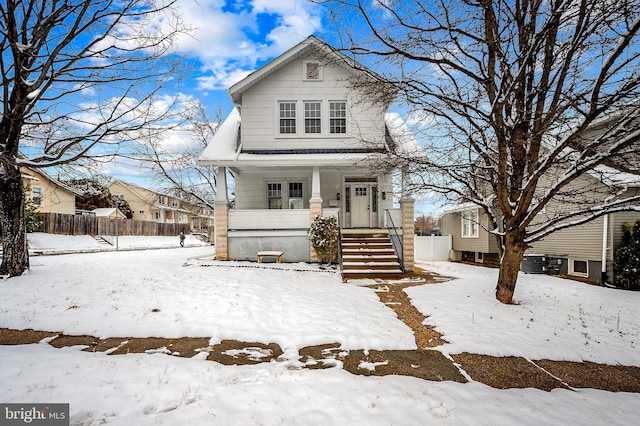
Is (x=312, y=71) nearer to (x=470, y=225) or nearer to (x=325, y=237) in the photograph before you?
(x=325, y=237)

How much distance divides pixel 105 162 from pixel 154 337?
20.6 feet

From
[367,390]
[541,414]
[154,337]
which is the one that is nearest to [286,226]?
[154,337]

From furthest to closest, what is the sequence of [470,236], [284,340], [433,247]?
[433,247]
[470,236]
[284,340]

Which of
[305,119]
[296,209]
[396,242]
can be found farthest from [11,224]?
[396,242]

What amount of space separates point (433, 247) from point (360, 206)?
10080 millimetres

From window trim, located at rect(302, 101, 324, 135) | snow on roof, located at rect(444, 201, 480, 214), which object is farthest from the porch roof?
snow on roof, located at rect(444, 201, 480, 214)

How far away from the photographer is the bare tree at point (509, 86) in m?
5.27

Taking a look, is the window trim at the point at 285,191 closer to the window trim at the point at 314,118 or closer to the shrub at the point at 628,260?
the window trim at the point at 314,118

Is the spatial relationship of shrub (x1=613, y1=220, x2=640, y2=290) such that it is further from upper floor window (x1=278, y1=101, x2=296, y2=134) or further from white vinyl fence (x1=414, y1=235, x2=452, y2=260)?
upper floor window (x1=278, y1=101, x2=296, y2=134)

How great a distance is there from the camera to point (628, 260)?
10.1m

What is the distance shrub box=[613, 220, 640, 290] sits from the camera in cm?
993

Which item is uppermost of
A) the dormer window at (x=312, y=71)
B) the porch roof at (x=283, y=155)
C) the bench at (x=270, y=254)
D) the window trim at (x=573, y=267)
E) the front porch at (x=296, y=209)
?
the dormer window at (x=312, y=71)

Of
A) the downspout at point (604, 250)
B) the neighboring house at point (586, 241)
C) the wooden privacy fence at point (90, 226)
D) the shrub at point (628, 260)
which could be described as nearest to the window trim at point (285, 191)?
the neighboring house at point (586, 241)

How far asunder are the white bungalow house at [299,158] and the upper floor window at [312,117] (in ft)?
0.14
